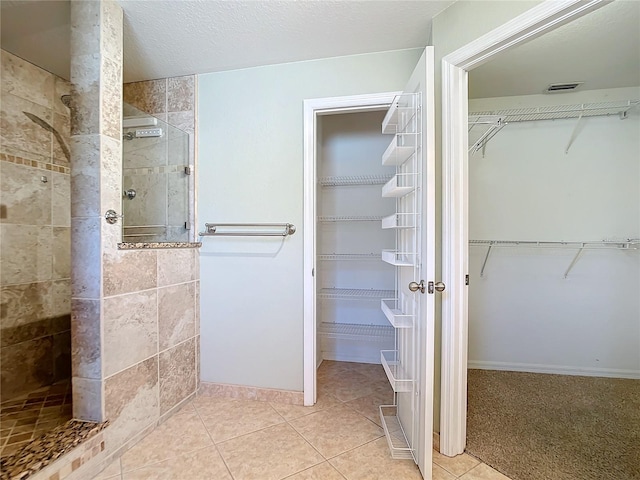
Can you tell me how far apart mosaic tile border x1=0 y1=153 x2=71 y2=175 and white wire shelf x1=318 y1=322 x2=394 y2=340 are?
2281 millimetres

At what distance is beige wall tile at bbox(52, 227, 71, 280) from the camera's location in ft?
6.84

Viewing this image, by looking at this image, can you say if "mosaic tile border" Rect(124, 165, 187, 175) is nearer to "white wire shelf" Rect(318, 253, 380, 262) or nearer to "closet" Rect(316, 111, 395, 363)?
"closet" Rect(316, 111, 395, 363)

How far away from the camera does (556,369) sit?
2.43 meters

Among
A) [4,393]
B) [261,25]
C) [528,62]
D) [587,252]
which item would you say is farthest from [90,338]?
[587,252]

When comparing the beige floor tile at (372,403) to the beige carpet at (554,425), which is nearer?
the beige carpet at (554,425)

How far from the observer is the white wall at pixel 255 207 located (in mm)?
1976

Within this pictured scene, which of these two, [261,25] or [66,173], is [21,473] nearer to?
[66,173]

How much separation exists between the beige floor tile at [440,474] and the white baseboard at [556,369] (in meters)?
1.34

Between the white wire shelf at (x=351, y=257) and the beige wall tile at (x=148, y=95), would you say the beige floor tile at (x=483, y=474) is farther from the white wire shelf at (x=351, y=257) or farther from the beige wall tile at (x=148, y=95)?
the beige wall tile at (x=148, y=95)

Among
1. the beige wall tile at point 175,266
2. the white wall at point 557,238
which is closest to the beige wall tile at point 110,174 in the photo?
the beige wall tile at point 175,266

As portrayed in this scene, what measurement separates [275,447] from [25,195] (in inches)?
85.4

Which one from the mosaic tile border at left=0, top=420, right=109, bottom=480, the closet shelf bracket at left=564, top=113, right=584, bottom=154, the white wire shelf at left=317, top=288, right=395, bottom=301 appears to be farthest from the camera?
the white wire shelf at left=317, top=288, right=395, bottom=301

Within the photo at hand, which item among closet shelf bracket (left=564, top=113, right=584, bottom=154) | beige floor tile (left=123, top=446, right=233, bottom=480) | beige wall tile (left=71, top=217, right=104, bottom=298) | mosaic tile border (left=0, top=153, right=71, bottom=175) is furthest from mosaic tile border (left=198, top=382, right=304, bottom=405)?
closet shelf bracket (left=564, top=113, right=584, bottom=154)

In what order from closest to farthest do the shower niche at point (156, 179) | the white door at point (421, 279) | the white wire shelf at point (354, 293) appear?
the white door at point (421, 279), the shower niche at point (156, 179), the white wire shelf at point (354, 293)
